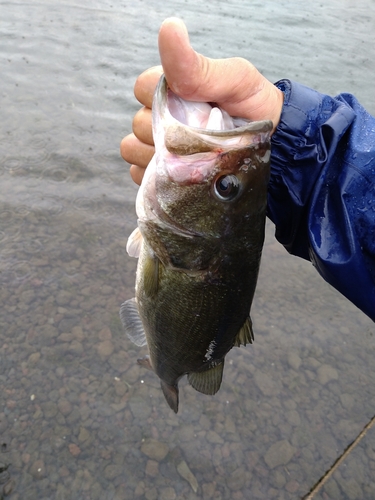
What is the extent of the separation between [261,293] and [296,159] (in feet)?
8.61

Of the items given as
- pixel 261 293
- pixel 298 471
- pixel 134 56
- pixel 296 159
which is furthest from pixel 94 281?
pixel 134 56

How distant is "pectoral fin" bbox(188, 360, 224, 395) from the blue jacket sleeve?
0.72 m

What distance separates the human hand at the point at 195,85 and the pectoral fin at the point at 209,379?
3.47 ft

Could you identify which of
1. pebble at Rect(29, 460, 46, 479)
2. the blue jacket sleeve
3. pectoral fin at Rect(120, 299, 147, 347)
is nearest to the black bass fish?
pectoral fin at Rect(120, 299, 147, 347)

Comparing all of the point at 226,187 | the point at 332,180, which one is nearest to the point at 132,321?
the point at 226,187

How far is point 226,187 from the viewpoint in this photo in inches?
64.6

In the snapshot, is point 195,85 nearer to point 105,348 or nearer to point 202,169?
point 202,169

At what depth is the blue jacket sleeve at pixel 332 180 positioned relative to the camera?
2094 millimetres

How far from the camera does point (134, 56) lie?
351 inches

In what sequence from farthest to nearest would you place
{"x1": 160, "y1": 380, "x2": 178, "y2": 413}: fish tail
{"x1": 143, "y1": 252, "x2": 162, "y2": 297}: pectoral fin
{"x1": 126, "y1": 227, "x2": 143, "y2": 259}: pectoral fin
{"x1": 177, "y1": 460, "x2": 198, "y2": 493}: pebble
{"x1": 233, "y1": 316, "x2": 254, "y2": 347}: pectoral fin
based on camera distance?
{"x1": 177, "y1": 460, "x2": 198, "y2": 493}: pebble → {"x1": 160, "y1": 380, "x2": 178, "y2": 413}: fish tail → {"x1": 126, "y1": 227, "x2": 143, "y2": 259}: pectoral fin → {"x1": 233, "y1": 316, "x2": 254, "y2": 347}: pectoral fin → {"x1": 143, "y1": 252, "x2": 162, "y2": 297}: pectoral fin

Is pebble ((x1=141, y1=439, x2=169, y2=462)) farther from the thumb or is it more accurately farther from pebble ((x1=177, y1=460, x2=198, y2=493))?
the thumb

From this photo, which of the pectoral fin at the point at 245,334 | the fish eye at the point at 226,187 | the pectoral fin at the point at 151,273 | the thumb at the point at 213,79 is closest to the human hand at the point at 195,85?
the thumb at the point at 213,79

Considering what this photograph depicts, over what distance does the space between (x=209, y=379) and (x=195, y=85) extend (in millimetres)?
1393

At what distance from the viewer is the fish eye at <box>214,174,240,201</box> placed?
5.33 feet
